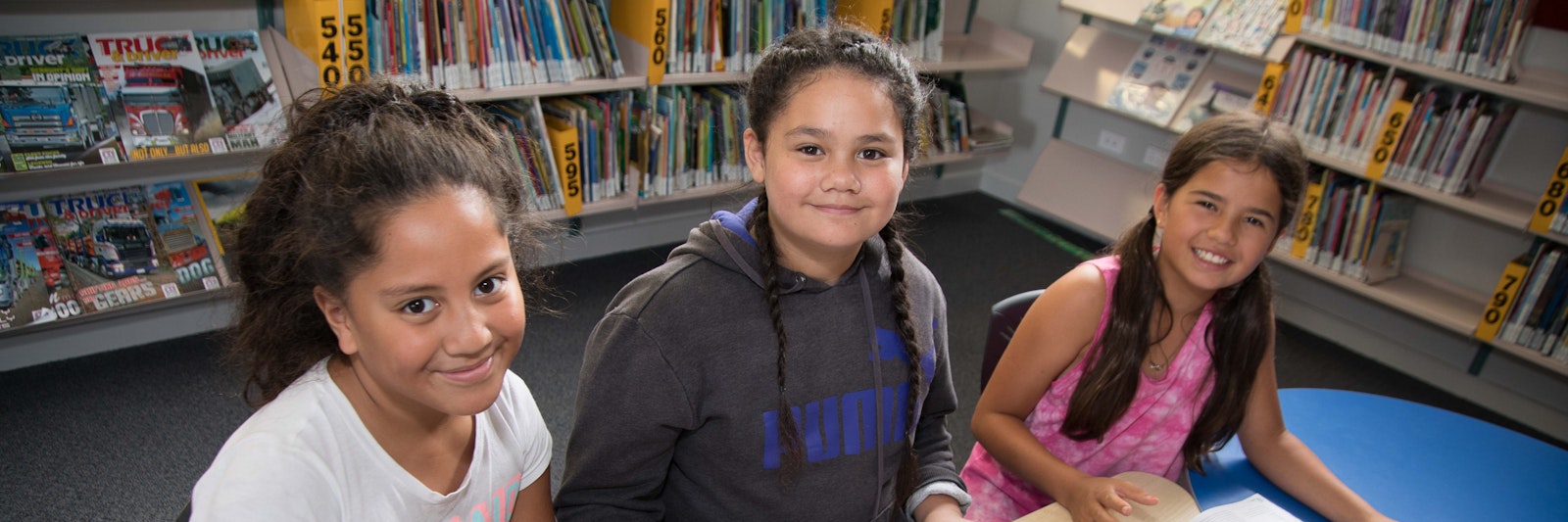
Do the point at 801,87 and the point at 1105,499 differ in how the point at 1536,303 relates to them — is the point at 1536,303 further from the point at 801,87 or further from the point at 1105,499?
the point at 801,87

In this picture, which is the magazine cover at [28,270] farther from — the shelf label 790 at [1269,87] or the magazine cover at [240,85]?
the shelf label 790 at [1269,87]

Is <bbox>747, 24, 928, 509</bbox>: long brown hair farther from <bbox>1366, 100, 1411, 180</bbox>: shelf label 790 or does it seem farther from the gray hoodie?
<bbox>1366, 100, 1411, 180</bbox>: shelf label 790

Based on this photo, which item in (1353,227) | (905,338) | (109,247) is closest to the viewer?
(905,338)

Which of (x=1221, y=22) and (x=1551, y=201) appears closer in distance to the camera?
(x=1551, y=201)

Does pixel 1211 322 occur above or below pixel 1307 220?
above

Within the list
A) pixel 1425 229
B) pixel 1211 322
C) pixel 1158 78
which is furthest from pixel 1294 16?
pixel 1211 322

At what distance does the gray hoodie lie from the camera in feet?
3.43

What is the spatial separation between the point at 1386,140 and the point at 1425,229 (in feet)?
1.69

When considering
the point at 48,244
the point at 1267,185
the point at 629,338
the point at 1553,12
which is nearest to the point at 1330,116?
the point at 1553,12

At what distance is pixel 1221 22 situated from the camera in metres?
3.31

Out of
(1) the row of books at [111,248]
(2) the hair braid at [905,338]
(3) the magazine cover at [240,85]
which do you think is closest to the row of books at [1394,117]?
(2) the hair braid at [905,338]

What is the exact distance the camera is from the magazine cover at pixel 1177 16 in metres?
3.38

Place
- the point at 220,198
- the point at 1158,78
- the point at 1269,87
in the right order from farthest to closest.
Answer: the point at 1158,78
the point at 1269,87
the point at 220,198

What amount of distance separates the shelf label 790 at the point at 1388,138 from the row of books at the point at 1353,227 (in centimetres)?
8
